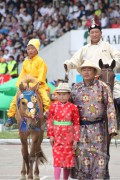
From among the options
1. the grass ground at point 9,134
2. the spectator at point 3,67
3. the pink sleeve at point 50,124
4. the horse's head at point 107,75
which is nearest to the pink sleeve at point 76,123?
the pink sleeve at point 50,124

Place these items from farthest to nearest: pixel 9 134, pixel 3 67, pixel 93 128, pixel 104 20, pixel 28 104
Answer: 1. pixel 104 20
2. pixel 3 67
3. pixel 9 134
4. pixel 28 104
5. pixel 93 128

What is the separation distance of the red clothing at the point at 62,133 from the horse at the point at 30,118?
5.46 feet

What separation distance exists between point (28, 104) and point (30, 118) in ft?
0.77

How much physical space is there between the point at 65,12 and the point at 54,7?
42.7 inches

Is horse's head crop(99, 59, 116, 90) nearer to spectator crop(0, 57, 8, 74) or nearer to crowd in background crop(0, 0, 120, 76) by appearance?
spectator crop(0, 57, 8, 74)

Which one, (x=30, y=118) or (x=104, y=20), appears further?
(x=104, y=20)

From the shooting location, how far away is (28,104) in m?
13.2

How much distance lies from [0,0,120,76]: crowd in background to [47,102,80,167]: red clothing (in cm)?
1932

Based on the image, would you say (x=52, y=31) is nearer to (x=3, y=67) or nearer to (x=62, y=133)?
(x=3, y=67)

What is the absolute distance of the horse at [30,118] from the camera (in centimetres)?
1323

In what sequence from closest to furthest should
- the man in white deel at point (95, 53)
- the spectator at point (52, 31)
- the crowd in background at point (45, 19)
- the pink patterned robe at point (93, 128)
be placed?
the pink patterned robe at point (93, 128), the man in white deel at point (95, 53), the crowd in background at point (45, 19), the spectator at point (52, 31)

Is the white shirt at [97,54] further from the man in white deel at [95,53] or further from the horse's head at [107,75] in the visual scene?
the horse's head at [107,75]

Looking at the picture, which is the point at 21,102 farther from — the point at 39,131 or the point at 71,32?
the point at 71,32

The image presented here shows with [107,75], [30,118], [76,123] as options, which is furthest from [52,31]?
[76,123]
